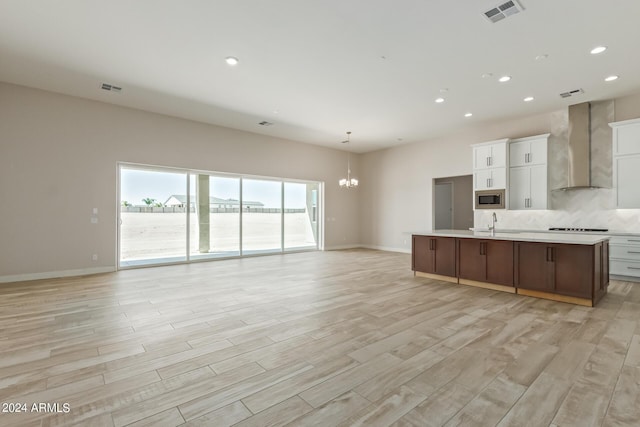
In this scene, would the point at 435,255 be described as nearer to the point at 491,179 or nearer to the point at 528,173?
the point at 491,179

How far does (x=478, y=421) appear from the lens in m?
1.72

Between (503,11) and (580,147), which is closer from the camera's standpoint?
(503,11)

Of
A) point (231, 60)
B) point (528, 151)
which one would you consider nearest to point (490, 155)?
point (528, 151)

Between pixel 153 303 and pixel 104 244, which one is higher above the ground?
pixel 104 244

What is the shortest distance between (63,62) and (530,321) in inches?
282

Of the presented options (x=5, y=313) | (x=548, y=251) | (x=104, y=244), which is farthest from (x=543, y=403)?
(x=104, y=244)

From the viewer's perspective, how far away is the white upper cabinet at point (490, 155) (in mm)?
6848

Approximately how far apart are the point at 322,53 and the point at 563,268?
4430mm

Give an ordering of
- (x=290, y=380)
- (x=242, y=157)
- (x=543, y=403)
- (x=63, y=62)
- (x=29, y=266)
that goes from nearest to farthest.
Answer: (x=543, y=403)
(x=290, y=380)
(x=63, y=62)
(x=29, y=266)
(x=242, y=157)

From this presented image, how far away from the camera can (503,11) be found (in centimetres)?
329

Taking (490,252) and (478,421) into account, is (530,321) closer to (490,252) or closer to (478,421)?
(490,252)

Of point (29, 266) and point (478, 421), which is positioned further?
point (29, 266)

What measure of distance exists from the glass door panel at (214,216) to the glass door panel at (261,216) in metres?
0.25

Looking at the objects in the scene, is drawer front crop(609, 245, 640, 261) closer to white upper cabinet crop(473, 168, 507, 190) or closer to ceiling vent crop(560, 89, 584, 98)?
white upper cabinet crop(473, 168, 507, 190)
